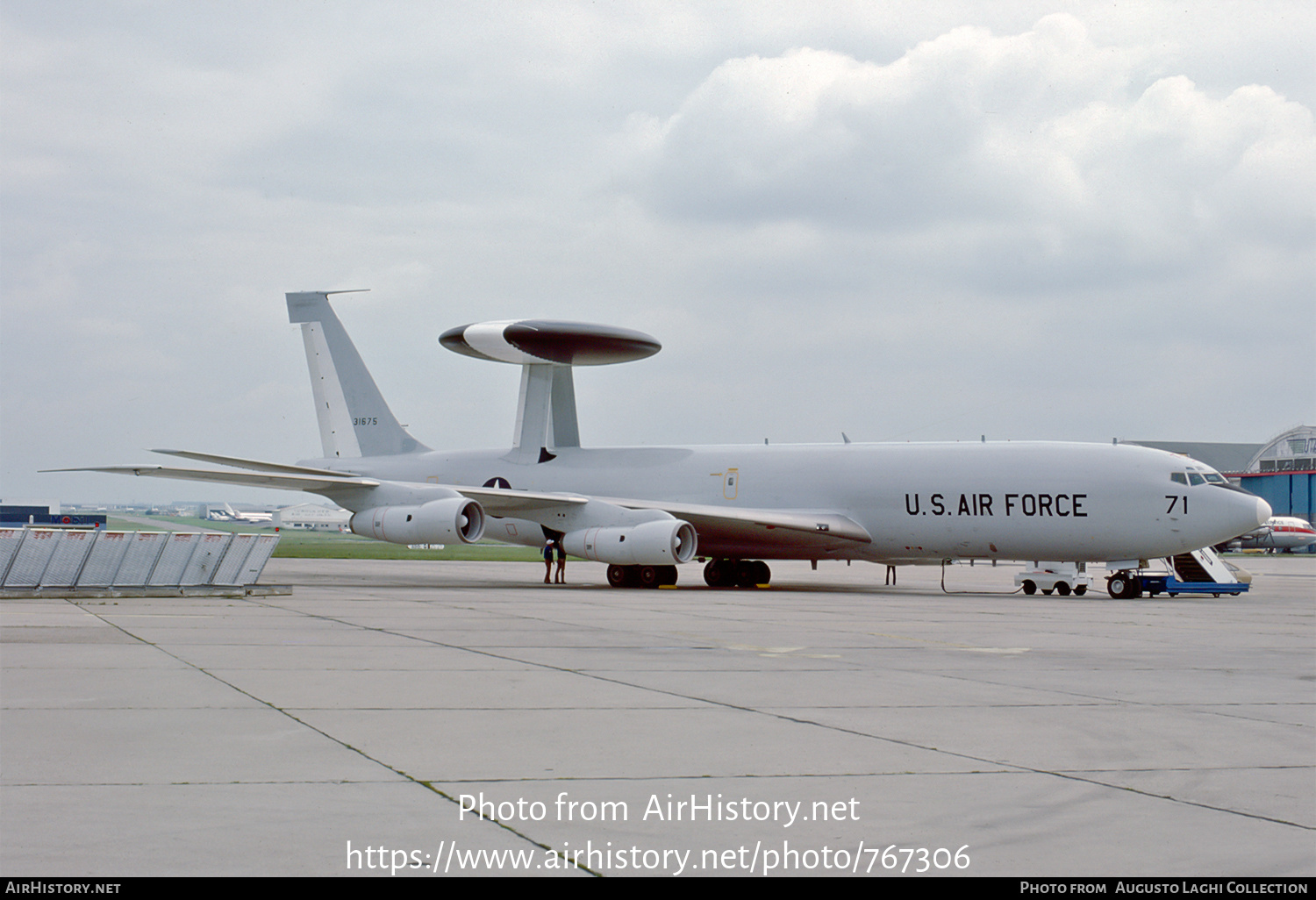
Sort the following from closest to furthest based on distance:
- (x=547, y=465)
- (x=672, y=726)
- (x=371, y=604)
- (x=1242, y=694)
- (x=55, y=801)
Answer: (x=55, y=801), (x=672, y=726), (x=1242, y=694), (x=371, y=604), (x=547, y=465)

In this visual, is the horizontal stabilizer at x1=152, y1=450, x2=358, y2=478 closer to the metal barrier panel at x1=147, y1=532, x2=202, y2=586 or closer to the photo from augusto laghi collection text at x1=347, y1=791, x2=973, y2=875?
the metal barrier panel at x1=147, y1=532, x2=202, y2=586

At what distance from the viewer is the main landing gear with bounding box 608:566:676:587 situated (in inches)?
1104

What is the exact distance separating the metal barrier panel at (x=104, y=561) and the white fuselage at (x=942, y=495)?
9687 mm

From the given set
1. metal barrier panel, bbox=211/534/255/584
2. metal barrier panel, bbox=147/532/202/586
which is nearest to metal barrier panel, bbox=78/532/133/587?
metal barrier panel, bbox=147/532/202/586

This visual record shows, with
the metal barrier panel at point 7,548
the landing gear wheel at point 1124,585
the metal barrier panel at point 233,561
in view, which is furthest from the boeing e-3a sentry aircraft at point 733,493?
the metal barrier panel at point 7,548

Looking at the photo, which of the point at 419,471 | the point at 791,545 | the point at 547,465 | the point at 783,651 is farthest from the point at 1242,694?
the point at 419,471

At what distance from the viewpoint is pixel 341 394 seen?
3609 cm

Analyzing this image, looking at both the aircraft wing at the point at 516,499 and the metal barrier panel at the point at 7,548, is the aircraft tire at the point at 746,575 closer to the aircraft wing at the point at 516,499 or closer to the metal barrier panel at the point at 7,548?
Answer: the aircraft wing at the point at 516,499

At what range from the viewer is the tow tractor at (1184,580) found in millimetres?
25875

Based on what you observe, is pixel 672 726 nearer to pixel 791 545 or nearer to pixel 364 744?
pixel 364 744

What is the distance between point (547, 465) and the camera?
107ft

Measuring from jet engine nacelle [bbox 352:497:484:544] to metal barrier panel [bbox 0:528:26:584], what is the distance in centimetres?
964

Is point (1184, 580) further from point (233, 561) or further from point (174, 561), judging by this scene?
point (174, 561)
